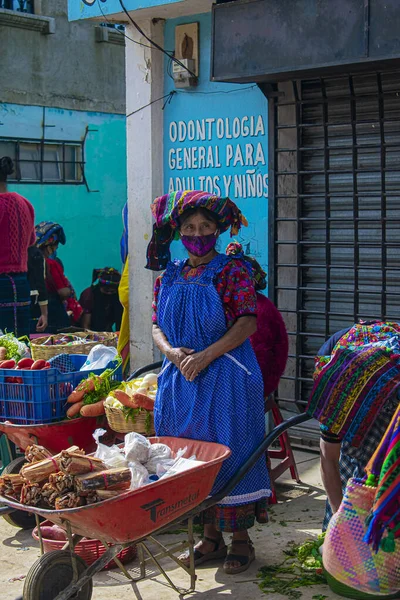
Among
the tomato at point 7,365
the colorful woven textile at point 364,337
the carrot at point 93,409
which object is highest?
the colorful woven textile at point 364,337

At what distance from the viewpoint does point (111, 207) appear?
1472 centimetres

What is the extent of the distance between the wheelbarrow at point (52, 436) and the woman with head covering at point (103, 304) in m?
5.52

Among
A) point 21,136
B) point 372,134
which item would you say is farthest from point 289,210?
point 21,136

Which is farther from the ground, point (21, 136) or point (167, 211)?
point (21, 136)

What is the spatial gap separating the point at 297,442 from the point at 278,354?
67.1 inches

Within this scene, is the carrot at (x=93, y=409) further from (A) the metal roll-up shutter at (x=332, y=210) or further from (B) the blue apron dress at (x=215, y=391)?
(A) the metal roll-up shutter at (x=332, y=210)

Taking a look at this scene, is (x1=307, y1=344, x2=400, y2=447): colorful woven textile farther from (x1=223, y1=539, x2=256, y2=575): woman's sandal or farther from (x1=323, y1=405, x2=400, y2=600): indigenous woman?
→ (x1=223, y1=539, x2=256, y2=575): woman's sandal

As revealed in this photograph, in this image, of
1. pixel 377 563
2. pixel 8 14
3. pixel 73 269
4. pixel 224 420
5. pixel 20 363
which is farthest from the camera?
pixel 73 269

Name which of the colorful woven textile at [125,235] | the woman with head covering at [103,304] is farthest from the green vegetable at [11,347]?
the woman with head covering at [103,304]

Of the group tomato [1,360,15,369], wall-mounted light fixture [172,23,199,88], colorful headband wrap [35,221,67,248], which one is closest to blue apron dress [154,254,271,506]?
tomato [1,360,15,369]

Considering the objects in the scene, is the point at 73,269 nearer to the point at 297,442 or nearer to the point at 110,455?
the point at 297,442

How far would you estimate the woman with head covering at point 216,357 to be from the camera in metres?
4.75

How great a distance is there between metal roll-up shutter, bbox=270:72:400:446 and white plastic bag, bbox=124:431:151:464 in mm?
2820

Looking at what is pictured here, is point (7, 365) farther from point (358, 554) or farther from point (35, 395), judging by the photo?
point (358, 554)
